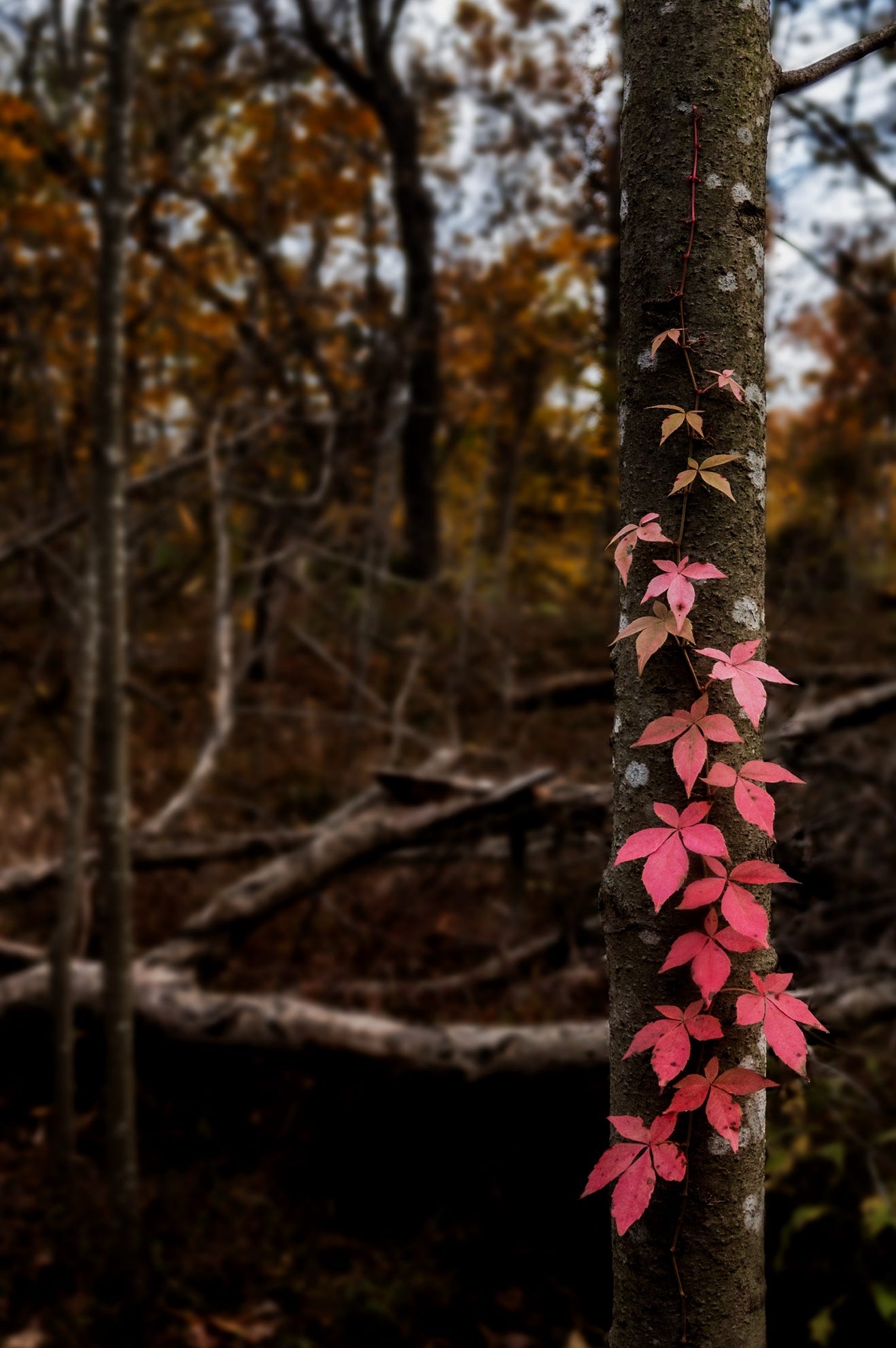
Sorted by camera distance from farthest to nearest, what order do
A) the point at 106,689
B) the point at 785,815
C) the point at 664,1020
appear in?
1. the point at 106,689
2. the point at 785,815
3. the point at 664,1020

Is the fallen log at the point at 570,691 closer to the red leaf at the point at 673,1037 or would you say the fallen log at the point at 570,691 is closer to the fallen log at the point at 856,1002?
the fallen log at the point at 856,1002

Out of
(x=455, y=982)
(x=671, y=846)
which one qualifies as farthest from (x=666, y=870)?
(x=455, y=982)

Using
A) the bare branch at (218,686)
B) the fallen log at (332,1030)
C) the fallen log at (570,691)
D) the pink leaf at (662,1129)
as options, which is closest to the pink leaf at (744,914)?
the pink leaf at (662,1129)

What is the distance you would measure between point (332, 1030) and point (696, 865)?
302 cm

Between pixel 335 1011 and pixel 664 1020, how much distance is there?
119 inches

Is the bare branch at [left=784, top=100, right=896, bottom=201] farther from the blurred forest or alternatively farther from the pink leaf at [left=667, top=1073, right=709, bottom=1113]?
the pink leaf at [left=667, top=1073, right=709, bottom=1113]

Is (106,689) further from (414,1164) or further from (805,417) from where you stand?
(805,417)

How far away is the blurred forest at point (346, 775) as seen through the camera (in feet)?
10.5

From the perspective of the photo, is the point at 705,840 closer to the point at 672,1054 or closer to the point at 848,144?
the point at 672,1054

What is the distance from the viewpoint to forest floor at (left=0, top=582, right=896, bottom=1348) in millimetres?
3082

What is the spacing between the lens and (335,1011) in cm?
373

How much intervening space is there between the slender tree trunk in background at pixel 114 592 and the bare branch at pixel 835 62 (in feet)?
9.19

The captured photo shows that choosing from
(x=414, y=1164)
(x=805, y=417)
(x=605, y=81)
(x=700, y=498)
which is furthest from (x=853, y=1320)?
(x=805, y=417)

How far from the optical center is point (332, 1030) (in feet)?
11.9
